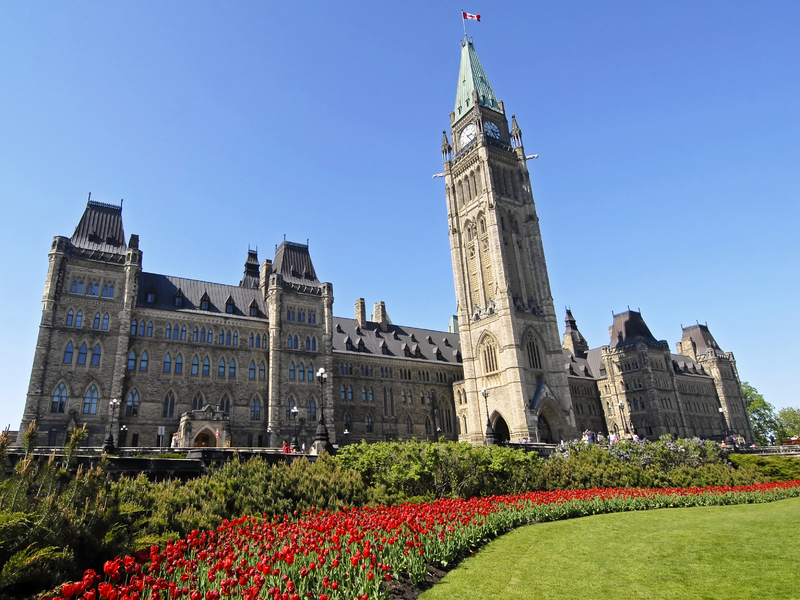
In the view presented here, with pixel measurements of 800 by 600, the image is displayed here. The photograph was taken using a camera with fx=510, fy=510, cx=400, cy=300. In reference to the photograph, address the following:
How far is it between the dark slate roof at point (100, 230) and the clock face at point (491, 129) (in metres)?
43.7

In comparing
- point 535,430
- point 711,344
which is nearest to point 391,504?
point 535,430

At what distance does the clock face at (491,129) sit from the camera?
65.8m

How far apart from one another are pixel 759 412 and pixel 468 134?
8364cm

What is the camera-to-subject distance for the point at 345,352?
188 ft

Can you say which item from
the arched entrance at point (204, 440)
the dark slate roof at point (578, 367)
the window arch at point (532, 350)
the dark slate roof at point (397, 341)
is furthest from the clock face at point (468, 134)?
the arched entrance at point (204, 440)

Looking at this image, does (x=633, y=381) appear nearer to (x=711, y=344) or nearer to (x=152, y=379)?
(x=711, y=344)

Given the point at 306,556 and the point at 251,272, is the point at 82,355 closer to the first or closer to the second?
the point at 251,272

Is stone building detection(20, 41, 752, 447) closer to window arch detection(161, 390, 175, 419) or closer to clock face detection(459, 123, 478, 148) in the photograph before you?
window arch detection(161, 390, 175, 419)

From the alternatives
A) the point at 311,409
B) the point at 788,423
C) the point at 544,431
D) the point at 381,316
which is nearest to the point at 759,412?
the point at 788,423

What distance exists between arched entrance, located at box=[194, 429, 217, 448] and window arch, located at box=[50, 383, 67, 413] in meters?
9.72

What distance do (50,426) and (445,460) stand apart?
3170 cm

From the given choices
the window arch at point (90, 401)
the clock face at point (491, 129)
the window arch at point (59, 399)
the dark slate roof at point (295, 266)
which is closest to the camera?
the window arch at point (59, 399)

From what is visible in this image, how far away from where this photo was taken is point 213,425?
40125 mm

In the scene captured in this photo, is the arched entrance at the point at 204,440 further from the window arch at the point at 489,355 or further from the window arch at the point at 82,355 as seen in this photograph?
the window arch at the point at 489,355
